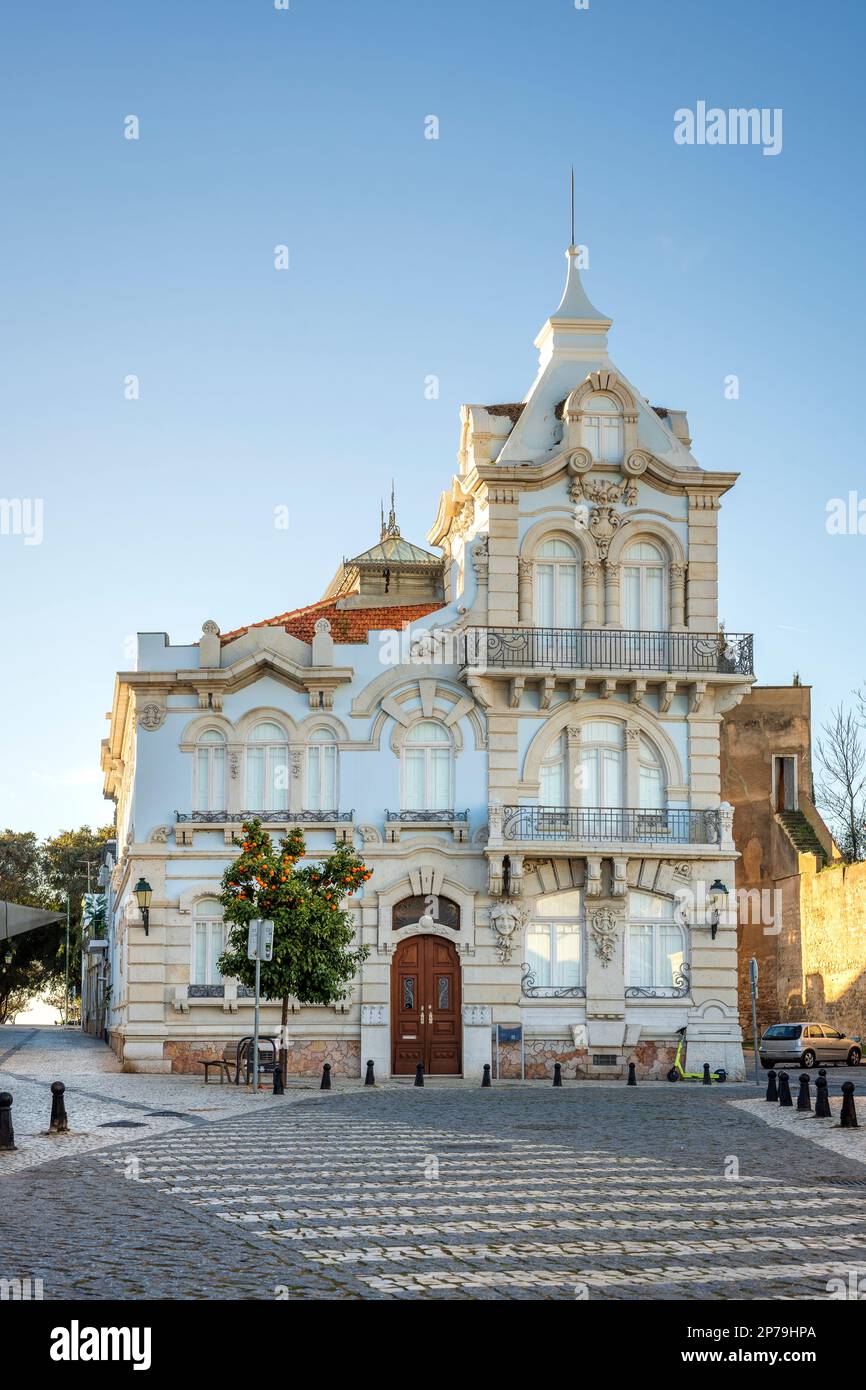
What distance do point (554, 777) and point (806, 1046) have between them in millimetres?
10638

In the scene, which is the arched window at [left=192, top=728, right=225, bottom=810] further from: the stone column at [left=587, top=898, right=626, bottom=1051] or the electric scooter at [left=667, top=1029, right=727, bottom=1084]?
the electric scooter at [left=667, top=1029, right=727, bottom=1084]

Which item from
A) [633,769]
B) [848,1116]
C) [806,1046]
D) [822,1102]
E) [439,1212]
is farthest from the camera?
[806,1046]

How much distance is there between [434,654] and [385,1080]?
8.62 meters

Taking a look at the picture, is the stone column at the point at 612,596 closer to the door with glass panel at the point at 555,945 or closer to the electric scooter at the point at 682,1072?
the door with glass panel at the point at 555,945

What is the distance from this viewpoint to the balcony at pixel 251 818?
119ft

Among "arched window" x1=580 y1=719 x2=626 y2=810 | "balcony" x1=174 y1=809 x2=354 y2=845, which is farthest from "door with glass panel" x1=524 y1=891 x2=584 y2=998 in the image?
"balcony" x1=174 y1=809 x2=354 y2=845

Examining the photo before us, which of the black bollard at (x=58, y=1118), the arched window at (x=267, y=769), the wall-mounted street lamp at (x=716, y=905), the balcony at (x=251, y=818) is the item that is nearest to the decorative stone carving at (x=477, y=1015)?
the balcony at (x=251, y=818)

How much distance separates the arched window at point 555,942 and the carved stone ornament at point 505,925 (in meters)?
0.44

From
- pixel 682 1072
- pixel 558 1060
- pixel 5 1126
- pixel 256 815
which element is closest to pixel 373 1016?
pixel 558 1060

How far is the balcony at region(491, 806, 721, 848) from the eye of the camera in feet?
119

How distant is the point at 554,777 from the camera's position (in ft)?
122

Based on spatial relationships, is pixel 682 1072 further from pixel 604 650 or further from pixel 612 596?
pixel 612 596

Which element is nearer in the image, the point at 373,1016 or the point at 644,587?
the point at 373,1016
